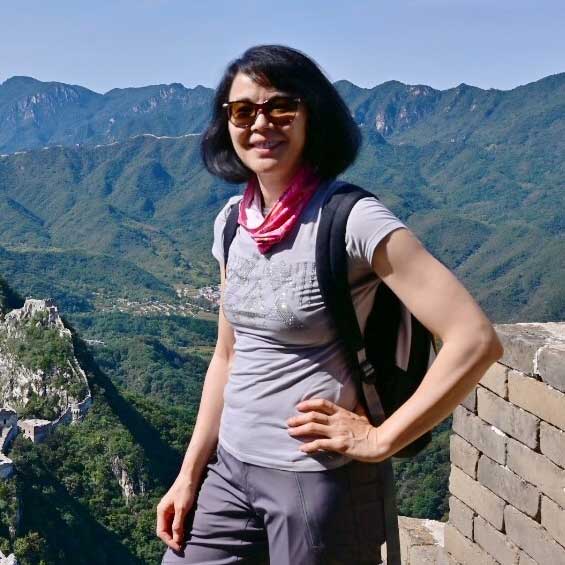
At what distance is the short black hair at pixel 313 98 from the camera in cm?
309

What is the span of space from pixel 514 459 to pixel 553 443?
48cm

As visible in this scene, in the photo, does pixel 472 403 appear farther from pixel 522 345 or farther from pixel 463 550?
pixel 463 550

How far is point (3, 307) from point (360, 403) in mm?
53492

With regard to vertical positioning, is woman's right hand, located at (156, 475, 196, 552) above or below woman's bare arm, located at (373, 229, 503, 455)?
below

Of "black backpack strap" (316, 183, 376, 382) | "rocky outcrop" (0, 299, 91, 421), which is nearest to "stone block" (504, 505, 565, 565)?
"black backpack strap" (316, 183, 376, 382)

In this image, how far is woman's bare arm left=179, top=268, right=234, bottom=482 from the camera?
3.51m

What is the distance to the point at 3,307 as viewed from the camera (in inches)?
2088

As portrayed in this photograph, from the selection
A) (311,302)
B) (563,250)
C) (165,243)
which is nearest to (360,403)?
(311,302)

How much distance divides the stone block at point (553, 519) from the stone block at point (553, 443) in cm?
30

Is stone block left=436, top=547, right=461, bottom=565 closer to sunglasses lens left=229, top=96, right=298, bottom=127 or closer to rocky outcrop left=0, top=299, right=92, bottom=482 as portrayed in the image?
sunglasses lens left=229, top=96, right=298, bottom=127

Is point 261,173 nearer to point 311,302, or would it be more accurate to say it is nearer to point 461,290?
point 311,302

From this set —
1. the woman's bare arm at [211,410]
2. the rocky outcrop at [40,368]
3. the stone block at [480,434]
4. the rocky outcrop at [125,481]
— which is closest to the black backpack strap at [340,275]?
the woman's bare arm at [211,410]

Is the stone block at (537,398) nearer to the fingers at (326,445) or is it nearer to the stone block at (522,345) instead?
the stone block at (522,345)

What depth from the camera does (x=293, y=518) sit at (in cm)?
298
